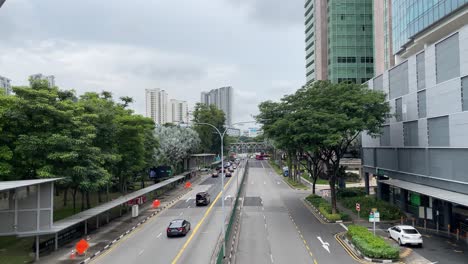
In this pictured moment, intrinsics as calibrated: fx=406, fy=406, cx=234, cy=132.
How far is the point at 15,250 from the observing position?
97.5 ft

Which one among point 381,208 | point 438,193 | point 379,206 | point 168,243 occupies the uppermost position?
point 438,193

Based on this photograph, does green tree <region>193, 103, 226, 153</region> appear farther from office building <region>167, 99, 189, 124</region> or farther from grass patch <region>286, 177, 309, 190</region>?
office building <region>167, 99, 189, 124</region>

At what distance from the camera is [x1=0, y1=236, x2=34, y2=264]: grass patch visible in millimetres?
26875

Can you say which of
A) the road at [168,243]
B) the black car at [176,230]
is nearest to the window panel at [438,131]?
the road at [168,243]

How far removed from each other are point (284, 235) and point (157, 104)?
6324 inches

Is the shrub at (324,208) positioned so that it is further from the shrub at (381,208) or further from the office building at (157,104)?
the office building at (157,104)

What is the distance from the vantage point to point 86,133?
34188mm

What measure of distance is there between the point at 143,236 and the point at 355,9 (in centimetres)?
8866

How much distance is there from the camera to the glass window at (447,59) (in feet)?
Answer: 98.9

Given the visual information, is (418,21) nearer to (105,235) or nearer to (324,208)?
(324,208)

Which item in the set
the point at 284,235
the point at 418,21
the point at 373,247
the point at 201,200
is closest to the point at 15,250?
the point at 284,235

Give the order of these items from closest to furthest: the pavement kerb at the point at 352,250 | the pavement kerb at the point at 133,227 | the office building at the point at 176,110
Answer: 1. the pavement kerb at the point at 352,250
2. the pavement kerb at the point at 133,227
3. the office building at the point at 176,110

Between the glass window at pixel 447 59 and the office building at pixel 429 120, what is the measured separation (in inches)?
0.9

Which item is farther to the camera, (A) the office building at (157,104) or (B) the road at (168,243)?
(A) the office building at (157,104)
